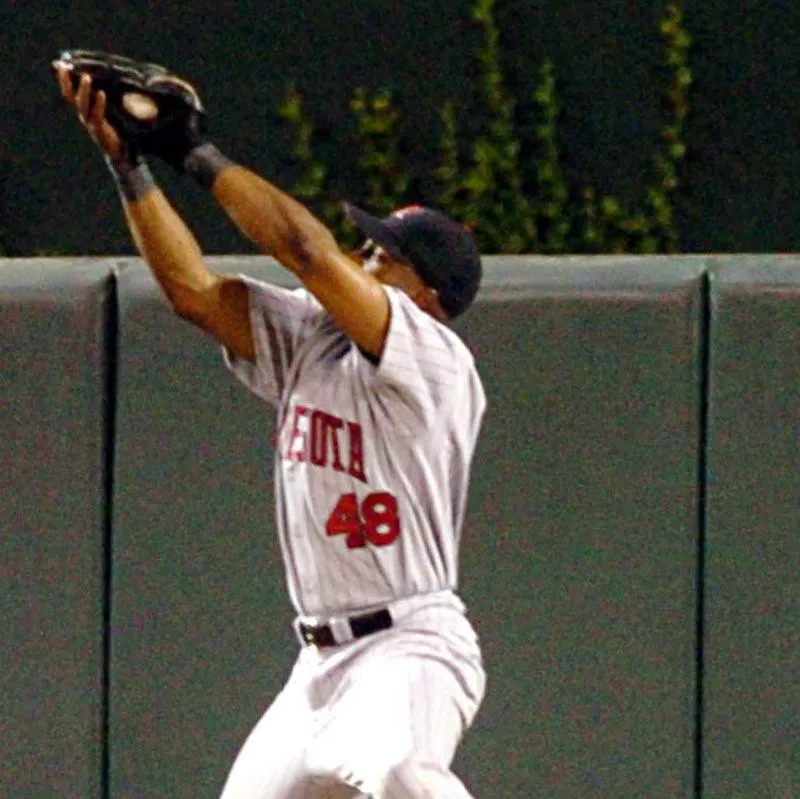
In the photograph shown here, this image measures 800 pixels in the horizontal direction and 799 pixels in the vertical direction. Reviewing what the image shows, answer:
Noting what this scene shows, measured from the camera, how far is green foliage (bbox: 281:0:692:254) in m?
6.12

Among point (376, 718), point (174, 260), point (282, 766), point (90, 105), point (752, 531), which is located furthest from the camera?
point (752, 531)

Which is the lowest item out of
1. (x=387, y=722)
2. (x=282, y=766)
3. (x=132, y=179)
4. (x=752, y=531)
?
(x=752, y=531)

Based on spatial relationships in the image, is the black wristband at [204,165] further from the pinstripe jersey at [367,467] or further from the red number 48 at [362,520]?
the red number 48 at [362,520]

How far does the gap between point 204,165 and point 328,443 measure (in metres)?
0.54

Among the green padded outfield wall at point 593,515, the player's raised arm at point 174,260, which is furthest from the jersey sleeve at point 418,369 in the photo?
the green padded outfield wall at point 593,515

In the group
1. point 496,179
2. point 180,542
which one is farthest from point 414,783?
point 496,179

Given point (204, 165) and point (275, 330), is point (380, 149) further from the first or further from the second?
point (204, 165)

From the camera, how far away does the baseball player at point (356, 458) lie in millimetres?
3686

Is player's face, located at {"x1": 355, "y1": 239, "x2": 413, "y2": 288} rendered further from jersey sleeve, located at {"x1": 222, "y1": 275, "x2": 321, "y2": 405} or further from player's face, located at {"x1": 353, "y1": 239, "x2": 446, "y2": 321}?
→ jersey sleeve, located at {"x1": 222, "y1": 275, "x2": 321, "y2": 405}

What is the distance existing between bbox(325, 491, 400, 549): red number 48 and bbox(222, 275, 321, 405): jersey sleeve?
268 mm

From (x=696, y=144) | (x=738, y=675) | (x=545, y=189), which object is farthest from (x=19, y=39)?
(x=738, y=675)

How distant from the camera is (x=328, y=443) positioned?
3.85m

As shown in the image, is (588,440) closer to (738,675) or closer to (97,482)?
(738,675)

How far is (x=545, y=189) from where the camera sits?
615 centimetres
